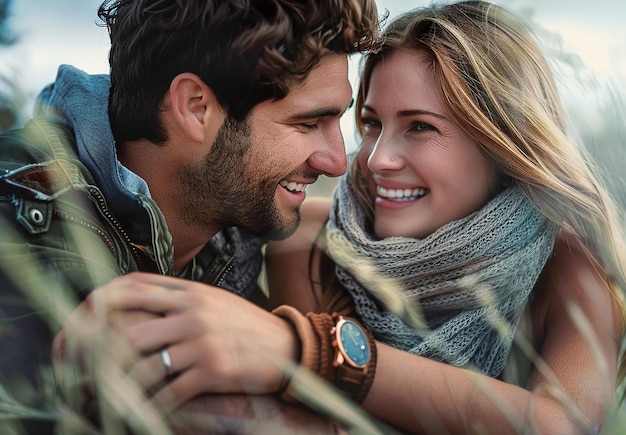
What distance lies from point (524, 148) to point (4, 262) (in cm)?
138

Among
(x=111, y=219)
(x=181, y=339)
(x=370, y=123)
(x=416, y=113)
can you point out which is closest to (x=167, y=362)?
(x=181, y=339)

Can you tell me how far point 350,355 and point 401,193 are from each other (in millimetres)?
829

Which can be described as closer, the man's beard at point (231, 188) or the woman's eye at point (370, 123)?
the man's beard at point (231, 188)

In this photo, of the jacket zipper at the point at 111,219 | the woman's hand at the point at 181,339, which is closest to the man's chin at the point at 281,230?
the jacket zipper at the point at 111,219

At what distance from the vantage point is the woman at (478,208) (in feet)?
6.33

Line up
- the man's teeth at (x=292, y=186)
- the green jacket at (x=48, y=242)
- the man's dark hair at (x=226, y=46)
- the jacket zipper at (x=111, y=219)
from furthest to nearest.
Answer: the man's teeth at (x=292, y=186)
the man's dark hair at (x=226, y=46)
the jacket zipper at (x=111, y=219)
the green jacket at (x=48, y=242)

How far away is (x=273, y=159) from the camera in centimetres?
190

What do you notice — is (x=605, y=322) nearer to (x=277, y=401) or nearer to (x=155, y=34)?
(x=277, y=401)

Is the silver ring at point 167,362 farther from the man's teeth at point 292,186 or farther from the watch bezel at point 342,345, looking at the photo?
the man's teeth at point 292,186

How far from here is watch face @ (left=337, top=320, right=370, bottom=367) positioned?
129 cm

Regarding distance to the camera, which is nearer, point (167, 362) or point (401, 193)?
point (167, 362)

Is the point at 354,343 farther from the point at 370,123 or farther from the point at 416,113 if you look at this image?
the point at 370,123

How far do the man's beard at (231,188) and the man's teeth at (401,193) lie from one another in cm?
30

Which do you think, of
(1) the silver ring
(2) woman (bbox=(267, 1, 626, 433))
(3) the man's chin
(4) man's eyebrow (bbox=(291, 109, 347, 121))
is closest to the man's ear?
(4) man's eyebrow (bbox=(291, 109, 347, 121))
